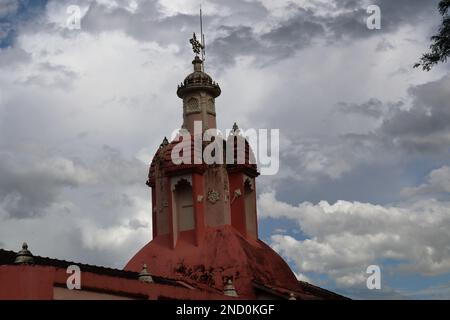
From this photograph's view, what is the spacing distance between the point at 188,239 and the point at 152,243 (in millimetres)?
2048

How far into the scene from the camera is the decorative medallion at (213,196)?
32.6m

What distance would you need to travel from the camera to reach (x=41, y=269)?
59.6 ft

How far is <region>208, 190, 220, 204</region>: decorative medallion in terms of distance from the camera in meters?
32.6

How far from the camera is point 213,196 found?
3272cm
